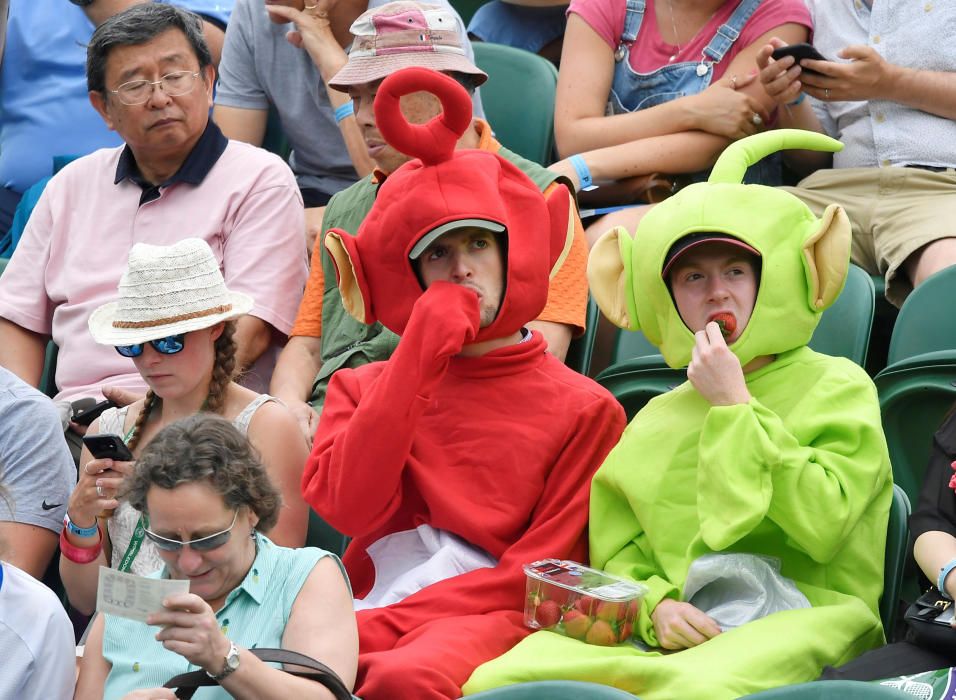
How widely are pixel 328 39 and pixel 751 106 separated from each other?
120cm

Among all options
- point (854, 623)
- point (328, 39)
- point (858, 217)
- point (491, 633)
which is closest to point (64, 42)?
point (328, 39)

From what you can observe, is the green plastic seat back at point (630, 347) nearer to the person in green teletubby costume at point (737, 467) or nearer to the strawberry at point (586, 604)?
the person in green teletubby costume at point (737, 467)

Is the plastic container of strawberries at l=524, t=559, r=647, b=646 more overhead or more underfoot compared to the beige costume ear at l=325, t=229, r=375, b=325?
more underfoot

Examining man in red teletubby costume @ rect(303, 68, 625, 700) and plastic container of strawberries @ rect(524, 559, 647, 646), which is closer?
plastic container of strawberries @ rect(524, 559, 647, 646)

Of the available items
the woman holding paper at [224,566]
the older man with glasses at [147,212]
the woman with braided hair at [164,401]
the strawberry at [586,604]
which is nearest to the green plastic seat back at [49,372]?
the older man with glasses at [147,212]

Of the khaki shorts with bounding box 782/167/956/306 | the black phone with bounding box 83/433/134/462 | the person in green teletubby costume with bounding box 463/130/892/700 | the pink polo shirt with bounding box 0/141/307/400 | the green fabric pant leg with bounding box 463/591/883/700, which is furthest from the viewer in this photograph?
the pink polo shirt with bounding box 0/141/307/400

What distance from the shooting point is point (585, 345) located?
12.0 ft

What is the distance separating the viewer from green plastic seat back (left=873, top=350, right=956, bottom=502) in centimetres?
303

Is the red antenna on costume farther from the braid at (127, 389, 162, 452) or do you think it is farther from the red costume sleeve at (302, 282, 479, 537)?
the braid at (127, 389, 162, 452)

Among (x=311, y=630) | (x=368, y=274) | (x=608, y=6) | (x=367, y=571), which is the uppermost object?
(x=608, y=6)

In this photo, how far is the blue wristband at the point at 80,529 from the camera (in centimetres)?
307

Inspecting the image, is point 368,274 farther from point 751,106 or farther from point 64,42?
point 64,42

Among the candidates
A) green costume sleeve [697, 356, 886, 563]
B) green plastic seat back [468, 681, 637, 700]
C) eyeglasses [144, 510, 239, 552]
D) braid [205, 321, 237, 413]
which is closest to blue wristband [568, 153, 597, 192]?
braid [205, 321, 237, 413]

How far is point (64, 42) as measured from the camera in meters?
4.97
